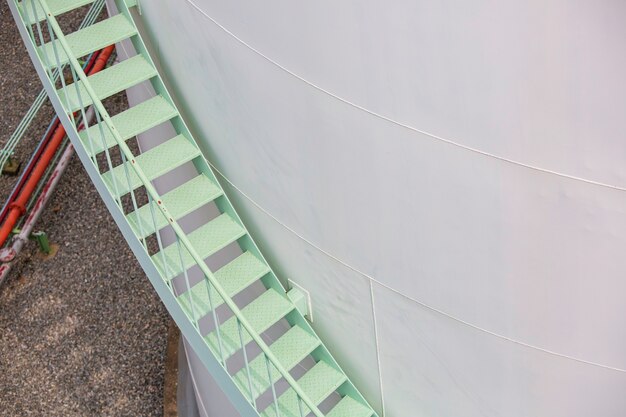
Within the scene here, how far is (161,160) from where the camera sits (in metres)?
9.45

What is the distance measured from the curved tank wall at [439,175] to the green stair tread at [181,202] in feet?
0.92

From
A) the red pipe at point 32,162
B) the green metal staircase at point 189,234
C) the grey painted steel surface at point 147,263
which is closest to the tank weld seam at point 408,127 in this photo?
the green metal staircase at point 189,234

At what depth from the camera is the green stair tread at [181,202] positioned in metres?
9.45

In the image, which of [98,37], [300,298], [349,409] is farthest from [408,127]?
[98,37]

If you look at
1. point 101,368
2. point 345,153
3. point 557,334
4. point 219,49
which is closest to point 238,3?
point 219,49

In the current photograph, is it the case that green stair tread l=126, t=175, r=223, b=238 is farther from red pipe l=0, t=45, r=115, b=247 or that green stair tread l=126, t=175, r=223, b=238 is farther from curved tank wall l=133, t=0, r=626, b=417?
red pipe l=0, t=45, r=115, b=247

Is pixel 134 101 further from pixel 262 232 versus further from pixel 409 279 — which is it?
pixel 409 279

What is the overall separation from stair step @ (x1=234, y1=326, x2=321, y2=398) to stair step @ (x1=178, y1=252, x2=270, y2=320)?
65 centimetres

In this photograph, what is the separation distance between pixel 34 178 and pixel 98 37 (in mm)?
7991

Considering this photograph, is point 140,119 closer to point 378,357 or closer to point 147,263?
point 147,263

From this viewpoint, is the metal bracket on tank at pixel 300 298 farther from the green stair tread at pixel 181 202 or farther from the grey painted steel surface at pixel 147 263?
the green stair tread at pixel 181 202

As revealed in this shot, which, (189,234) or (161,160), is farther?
(189,234)

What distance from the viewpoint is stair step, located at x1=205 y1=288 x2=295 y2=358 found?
9516 mm

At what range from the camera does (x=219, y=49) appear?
328 inches
